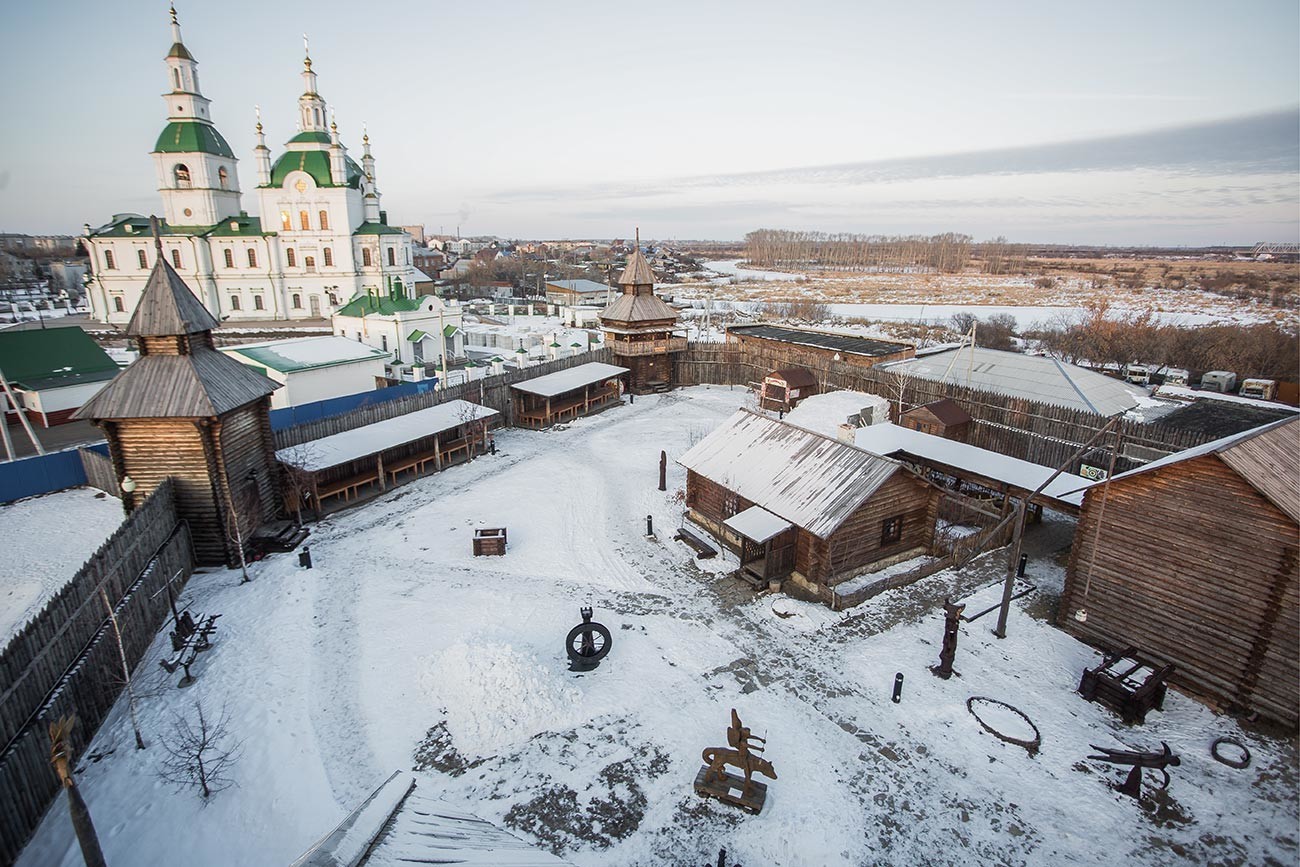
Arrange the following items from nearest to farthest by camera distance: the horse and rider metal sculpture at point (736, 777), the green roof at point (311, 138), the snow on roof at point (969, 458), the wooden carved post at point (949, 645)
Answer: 1. the horse and rider metal sculpture at point (736, 777)
2. the wooden carved post at point (949, 645)
3. the snow on roof at point (969, 458)
4. the green roof at point (311, 138)

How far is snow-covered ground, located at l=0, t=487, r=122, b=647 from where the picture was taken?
1423cm

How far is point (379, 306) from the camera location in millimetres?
36344

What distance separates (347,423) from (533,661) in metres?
14.0

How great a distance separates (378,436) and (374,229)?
35.2 meters

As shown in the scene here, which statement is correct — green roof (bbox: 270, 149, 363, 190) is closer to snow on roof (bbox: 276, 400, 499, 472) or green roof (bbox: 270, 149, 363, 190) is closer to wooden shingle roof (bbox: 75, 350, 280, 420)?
snow on roof (bbox: 276, 400, 499, 472)

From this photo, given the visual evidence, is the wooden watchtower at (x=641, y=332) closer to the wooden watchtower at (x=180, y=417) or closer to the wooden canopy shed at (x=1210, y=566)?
the wooden watchtower at (x=180, y=417)

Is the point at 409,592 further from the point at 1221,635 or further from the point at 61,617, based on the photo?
the point at 1221,635

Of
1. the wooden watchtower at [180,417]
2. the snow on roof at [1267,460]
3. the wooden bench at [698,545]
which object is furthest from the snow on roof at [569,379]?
the snow on roof at [1267,460]

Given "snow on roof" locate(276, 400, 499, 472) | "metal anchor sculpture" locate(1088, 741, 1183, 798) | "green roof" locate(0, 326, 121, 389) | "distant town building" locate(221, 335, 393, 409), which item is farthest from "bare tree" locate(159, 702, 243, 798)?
"green roof" locate(0, 326, 121, 389)

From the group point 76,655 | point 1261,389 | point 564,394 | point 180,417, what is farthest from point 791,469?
point 1261,389

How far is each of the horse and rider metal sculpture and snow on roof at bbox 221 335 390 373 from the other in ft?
85.7

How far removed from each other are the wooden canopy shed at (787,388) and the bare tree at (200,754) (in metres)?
23.9

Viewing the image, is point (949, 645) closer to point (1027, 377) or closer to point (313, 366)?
point (1027, 377)

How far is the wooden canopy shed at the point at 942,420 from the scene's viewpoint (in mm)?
21625
